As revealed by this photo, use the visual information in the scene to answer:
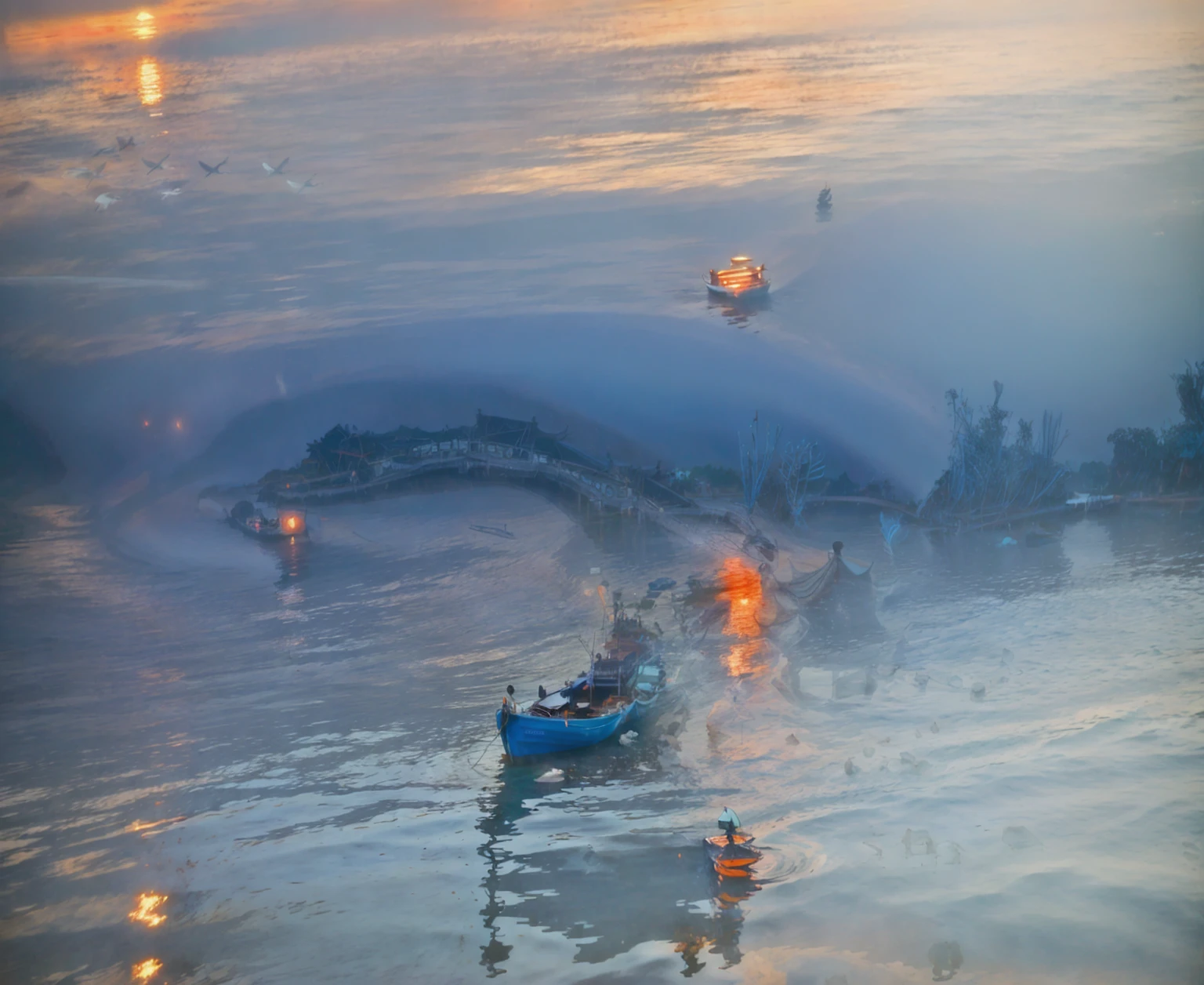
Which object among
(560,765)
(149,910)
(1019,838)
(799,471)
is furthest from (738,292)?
(149,910)

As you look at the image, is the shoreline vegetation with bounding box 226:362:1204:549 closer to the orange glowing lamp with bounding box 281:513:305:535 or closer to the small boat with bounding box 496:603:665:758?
the orange glowing lamp with bounding box 281:513:305:535

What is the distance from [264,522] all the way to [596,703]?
16.9 feet

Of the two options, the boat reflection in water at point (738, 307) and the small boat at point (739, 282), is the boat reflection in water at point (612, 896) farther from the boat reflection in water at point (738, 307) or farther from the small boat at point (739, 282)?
the small boat at point (739, 282)

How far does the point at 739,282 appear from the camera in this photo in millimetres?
14734

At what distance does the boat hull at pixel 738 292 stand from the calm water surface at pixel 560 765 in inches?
121

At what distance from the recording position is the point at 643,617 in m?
12.7

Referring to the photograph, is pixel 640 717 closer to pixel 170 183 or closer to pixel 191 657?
pixel 191 657

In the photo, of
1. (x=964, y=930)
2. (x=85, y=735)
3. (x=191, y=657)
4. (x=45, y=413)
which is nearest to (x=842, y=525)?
(x=964, y=930)

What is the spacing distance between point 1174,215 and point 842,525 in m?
6.04

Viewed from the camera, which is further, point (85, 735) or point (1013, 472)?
point (1013, 472)

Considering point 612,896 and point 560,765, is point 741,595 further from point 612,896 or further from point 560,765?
point 612,896

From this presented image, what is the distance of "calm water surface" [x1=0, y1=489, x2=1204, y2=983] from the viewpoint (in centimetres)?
809

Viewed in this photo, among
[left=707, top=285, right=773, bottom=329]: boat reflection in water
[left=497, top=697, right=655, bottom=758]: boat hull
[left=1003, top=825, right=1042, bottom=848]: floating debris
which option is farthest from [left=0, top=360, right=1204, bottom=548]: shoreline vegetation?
[left=1003, top=825, right=1042, bottom=848]: floating debris

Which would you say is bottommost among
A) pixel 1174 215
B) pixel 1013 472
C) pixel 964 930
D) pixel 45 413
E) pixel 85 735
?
pixel 964 930
